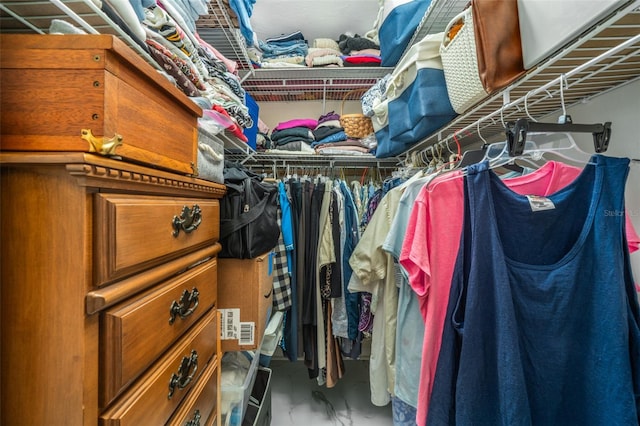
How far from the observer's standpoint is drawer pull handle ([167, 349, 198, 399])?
1.55ft

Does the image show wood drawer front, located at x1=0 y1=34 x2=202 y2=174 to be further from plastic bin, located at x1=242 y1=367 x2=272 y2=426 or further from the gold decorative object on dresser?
plastic bin, located at x1=242 y1=367 x2=272 y2=426

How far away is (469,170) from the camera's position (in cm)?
62

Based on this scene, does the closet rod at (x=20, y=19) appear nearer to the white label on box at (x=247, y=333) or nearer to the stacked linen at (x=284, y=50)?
the white label on box at (x=247, y=333)

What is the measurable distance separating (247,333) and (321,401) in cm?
102

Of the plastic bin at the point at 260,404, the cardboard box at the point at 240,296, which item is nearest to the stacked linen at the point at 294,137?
the cardboard box at the point at 240,296

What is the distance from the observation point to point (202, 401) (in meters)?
0.59

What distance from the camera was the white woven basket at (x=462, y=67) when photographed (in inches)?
27.0

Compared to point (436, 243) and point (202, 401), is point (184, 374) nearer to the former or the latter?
point (202, 401)

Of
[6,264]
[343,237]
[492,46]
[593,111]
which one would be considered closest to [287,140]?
[343,237]

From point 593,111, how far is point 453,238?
57cm

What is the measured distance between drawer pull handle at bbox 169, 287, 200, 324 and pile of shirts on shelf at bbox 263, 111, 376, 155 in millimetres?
1224

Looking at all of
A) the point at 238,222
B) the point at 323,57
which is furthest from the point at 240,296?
the point at 323,57

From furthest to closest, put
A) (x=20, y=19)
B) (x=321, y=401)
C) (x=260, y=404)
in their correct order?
1. (x=321, y=401)
2. (x=260, y=404)
3. (x=20, y=19)

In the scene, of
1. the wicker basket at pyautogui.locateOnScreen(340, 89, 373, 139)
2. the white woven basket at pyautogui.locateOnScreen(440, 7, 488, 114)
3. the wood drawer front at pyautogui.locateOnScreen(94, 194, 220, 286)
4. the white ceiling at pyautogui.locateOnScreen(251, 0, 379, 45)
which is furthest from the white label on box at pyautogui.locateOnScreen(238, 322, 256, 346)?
the white ceiling at pyautogui.locateOnScreen(251, 0, 379, 45)
